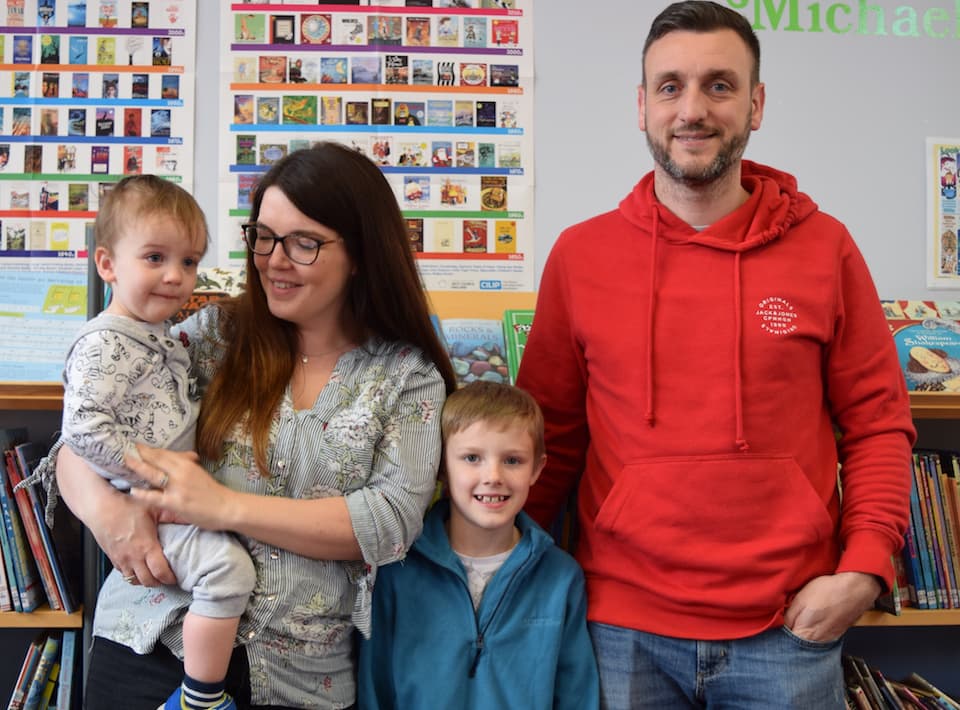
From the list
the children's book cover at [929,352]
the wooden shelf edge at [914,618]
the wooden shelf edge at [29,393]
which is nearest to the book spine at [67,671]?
the wooden shelf edge at [29,393]

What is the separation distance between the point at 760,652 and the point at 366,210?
972 millimetres

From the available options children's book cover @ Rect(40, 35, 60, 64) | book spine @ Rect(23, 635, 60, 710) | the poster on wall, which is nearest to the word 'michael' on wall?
the poster on wall

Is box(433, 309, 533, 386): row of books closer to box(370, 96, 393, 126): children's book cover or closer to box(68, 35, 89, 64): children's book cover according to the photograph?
box(370, 96, 393, 126): children's book cover

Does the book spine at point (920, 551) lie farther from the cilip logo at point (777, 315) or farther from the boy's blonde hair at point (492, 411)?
the boy's blonde hair at point (492, 411)

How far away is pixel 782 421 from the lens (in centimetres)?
137

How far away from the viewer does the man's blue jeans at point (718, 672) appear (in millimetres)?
1319

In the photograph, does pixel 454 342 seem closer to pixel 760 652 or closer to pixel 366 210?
pixel 366 210

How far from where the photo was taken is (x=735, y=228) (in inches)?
57.9

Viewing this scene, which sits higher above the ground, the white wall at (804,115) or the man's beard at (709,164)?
the white wall at (804,115)

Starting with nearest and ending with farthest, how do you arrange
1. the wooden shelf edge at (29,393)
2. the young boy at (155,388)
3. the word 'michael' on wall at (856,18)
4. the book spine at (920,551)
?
the young boy at (155,388), the wooden shelf edge at (29,393), the book spine at (920,551), the word 'michael' on wall at (856,18)

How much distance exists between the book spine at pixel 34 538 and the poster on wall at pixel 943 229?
8.30ft

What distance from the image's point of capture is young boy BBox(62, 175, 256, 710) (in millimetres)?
1166

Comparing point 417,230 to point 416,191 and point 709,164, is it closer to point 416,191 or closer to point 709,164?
point 416,191

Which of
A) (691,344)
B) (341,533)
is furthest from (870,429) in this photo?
(341,533)
